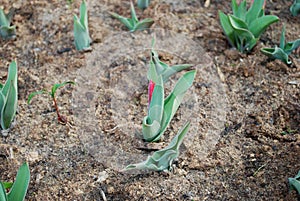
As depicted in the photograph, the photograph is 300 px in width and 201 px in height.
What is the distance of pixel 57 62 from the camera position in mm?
2969

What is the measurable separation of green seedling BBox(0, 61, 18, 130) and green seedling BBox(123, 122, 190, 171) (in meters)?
0.68

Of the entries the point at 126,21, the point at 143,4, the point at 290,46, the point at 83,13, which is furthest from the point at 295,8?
the point at 83,13

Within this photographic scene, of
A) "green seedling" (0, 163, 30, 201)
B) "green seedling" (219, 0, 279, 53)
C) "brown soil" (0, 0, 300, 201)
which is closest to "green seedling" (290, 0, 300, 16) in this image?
"brown soil" (0, 0, 300, 201)

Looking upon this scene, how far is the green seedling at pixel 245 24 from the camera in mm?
2787

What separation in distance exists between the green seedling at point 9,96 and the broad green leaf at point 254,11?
133 centimetres

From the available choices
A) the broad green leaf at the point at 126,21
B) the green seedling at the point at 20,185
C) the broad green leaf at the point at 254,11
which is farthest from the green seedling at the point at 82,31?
the green seedling at the point at 20,185

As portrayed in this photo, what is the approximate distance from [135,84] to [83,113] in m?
0.36

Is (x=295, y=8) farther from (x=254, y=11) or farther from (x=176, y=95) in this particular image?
(x=176, y=95)

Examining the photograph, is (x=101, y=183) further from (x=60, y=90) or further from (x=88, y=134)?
(x=60, y=90)

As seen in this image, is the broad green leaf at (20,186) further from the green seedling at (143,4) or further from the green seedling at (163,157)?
the green seedling at (143,4)

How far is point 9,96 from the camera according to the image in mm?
2436

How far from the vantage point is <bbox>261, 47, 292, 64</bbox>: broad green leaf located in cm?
285

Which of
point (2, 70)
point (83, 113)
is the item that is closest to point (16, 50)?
point (2, 70)

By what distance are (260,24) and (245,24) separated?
9cm
